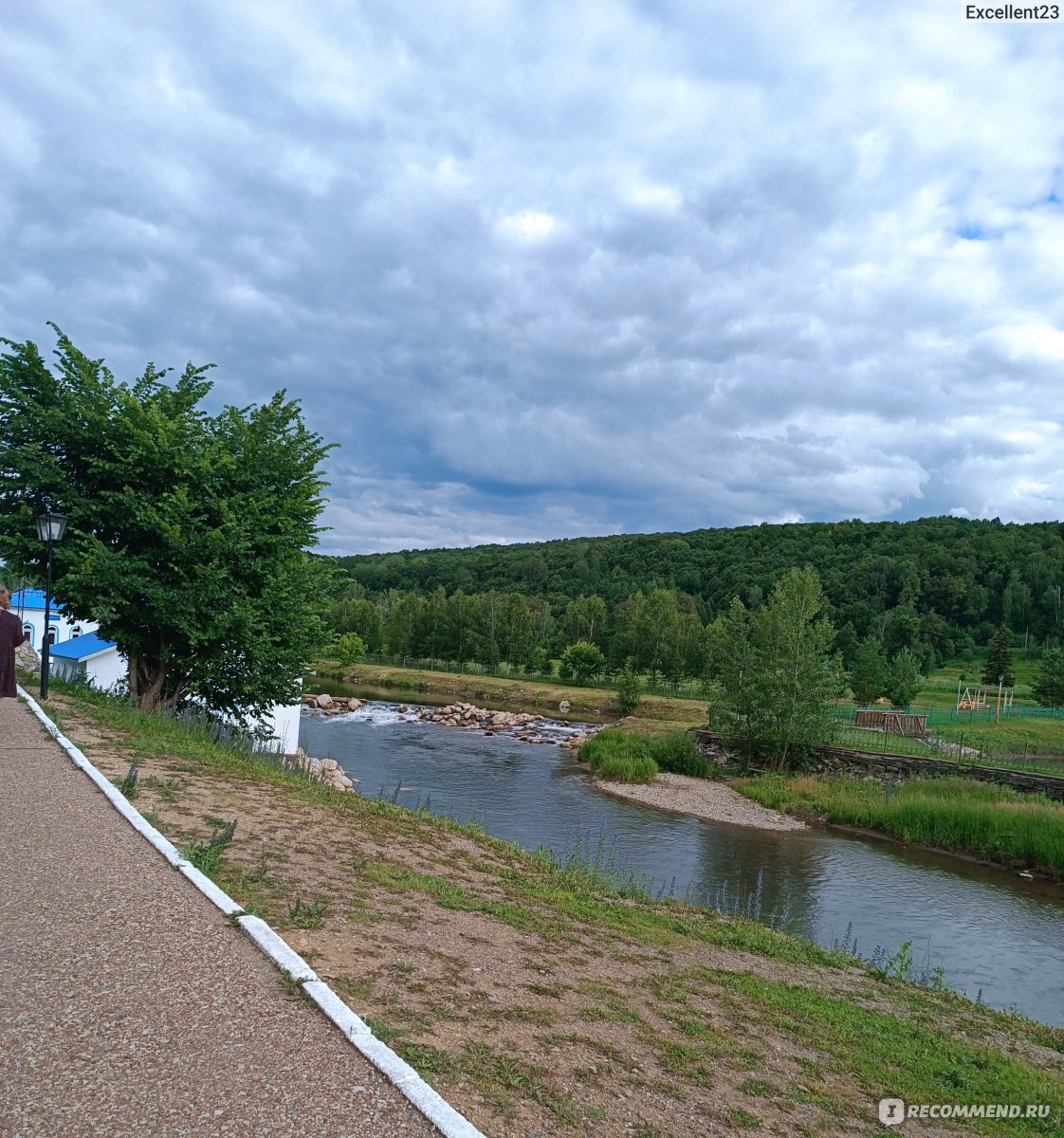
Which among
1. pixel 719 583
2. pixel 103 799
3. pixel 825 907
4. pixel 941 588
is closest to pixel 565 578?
pixel 719 583

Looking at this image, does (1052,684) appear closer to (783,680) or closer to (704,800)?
(783,680)

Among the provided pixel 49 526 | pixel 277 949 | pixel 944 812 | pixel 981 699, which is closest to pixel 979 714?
pixel 981 699

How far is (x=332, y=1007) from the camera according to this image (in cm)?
437

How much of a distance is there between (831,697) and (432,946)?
108 ft

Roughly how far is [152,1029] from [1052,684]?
6430 cm

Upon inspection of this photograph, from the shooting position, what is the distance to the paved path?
3416 mm

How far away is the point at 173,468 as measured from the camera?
55.6 feet

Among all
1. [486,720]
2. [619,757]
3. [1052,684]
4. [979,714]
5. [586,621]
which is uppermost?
[586,621]

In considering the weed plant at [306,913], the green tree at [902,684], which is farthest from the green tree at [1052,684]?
the weed plant at [306,913]

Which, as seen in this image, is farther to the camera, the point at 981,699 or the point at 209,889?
the point at 981,699

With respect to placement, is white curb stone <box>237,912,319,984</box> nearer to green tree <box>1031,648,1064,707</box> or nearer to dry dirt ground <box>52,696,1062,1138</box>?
dry dirt ground <box>52,696,1062,1138</box>

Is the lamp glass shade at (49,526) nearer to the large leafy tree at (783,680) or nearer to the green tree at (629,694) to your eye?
the large leafy tree at (783,680)

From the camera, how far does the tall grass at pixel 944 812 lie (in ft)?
72.3

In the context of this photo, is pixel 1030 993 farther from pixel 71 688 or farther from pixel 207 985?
pixel 71 688
